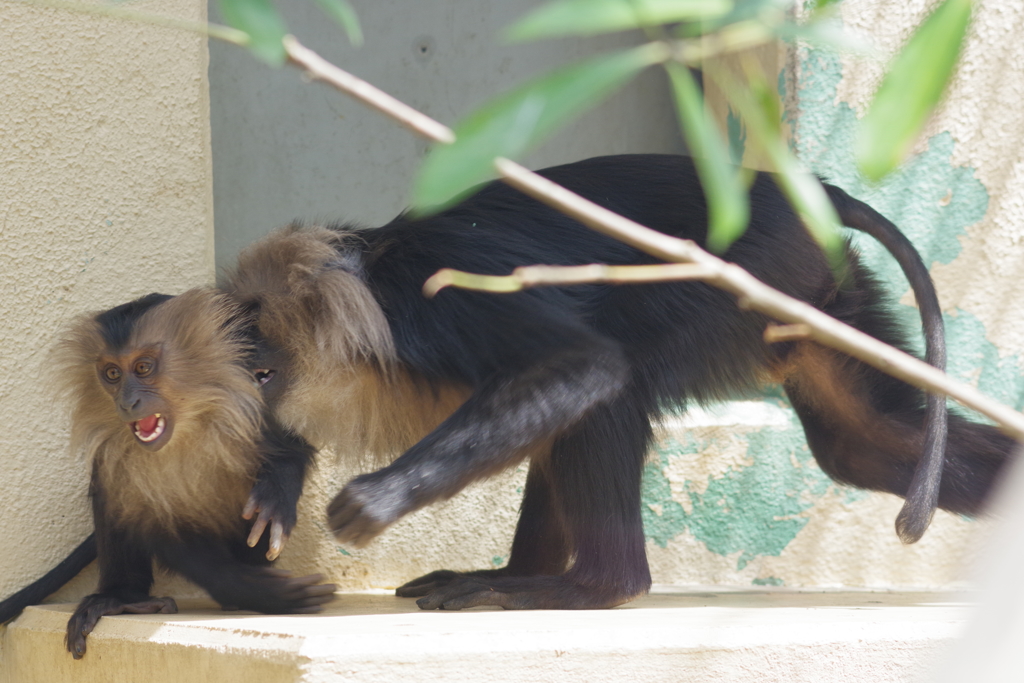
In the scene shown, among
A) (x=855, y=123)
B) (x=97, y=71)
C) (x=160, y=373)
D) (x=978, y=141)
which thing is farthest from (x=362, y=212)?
(x=978, y=141)

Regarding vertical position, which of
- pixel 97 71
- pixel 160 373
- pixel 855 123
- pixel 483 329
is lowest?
pixel 160 373

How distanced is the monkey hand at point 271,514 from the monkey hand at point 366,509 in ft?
1.23

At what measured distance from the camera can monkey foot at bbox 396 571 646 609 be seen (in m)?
2.48

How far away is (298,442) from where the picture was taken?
2883mm

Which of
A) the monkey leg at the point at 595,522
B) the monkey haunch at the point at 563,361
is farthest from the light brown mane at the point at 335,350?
the monkey leg at the point at 595,522

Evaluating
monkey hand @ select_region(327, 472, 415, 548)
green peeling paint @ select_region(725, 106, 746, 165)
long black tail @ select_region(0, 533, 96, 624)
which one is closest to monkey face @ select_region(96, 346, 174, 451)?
long black tail @ select_region(0, 533, 96, 624)

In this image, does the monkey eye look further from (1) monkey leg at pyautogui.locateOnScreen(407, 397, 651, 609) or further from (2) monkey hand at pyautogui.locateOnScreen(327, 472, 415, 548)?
(1) monkey leg at pyautogui.locateOnScreen(407, 397, 651, 609)

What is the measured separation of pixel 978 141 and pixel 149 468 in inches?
111

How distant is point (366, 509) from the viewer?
7.11 ft

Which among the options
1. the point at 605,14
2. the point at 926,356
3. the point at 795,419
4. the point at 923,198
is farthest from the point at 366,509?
the point at 923,198

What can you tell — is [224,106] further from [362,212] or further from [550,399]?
[550,399]

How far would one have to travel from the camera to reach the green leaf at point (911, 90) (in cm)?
61

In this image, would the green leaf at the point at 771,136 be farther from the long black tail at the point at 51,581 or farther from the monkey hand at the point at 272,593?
the long black tail at the point at 51,581

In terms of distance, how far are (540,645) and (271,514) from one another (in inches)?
37.6
